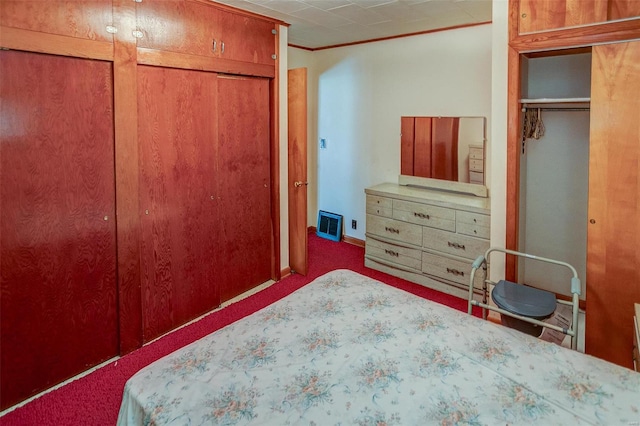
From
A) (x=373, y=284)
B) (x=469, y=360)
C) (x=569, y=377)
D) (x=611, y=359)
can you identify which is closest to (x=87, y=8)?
(x=373, y=284)

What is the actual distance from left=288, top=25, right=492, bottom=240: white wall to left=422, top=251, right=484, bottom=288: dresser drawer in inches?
33.8

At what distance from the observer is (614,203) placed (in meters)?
2.32

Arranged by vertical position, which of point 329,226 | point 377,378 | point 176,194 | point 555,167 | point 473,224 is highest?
point 555,167

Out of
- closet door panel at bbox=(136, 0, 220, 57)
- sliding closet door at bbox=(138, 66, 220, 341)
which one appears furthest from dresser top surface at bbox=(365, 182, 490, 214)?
closet door panel at bbox=(136, 0, 220, 57)

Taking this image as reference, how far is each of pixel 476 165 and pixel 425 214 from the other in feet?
2.29

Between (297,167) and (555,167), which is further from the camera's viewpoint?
(297,167)

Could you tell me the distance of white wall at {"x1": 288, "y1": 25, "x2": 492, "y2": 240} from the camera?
12.7 feet

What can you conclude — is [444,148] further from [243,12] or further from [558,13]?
[243,12]

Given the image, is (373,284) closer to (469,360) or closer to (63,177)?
(469,360)

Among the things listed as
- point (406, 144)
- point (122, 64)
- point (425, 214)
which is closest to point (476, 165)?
point (425, 214)

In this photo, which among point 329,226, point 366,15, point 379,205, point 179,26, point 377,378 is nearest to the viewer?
point 377,378

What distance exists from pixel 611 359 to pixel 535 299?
533mm

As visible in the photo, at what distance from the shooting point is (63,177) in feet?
7.64

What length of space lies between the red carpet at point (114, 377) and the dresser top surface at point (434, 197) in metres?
0.80
